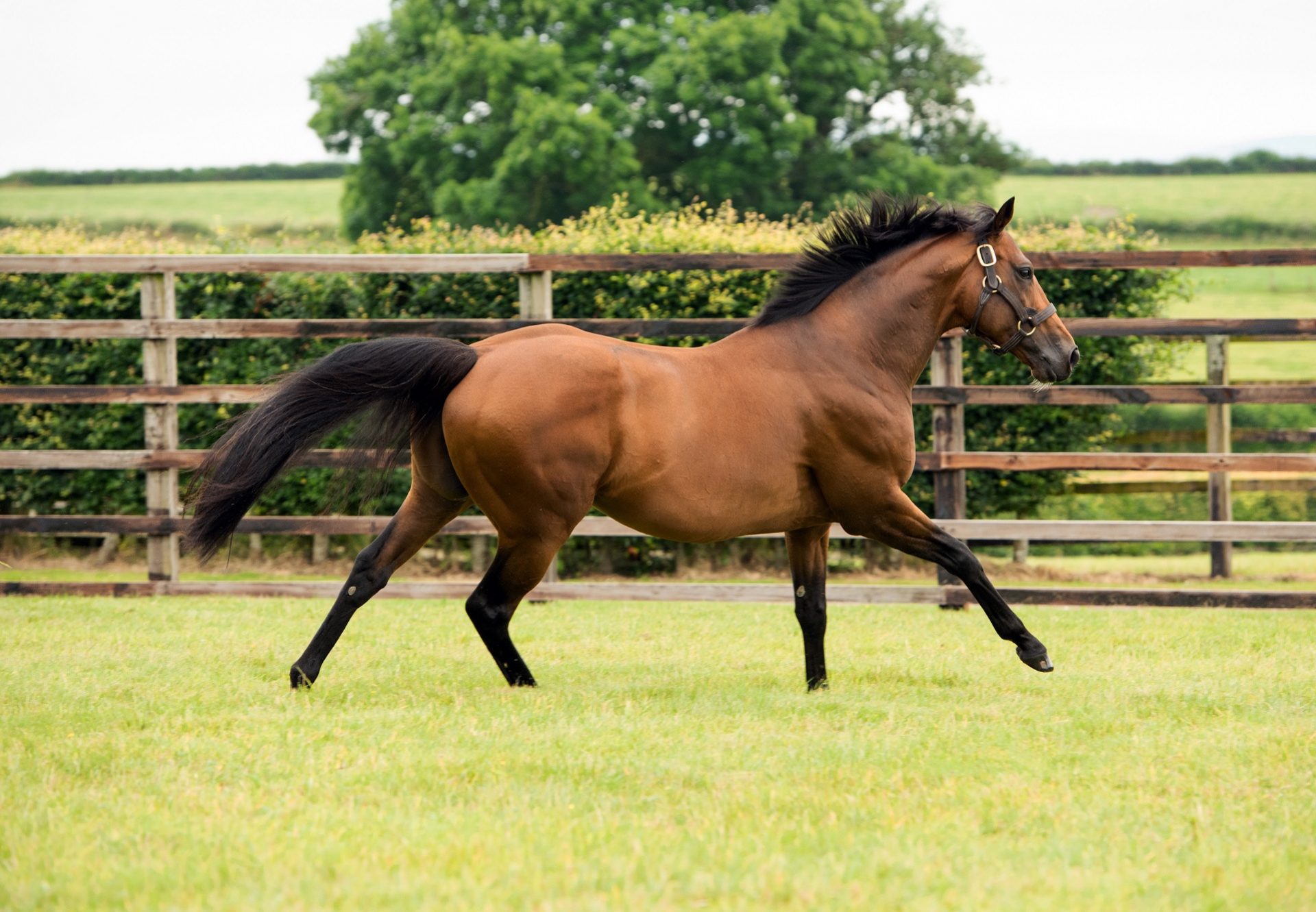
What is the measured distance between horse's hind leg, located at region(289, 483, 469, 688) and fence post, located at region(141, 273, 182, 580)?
3.55 meters

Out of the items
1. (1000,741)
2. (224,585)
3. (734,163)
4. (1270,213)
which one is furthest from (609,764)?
(1270,213)

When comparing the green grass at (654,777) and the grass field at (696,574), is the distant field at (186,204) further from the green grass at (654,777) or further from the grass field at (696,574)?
the green grass at (654,777)

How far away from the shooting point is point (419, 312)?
9.36 metres

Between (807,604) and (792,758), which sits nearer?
(792,758)

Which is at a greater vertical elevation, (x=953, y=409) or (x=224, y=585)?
(x=953, y=409)

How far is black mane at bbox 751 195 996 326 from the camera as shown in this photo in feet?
19.0

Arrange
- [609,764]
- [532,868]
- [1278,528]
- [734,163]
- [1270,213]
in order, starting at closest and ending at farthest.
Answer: [532,868]
[609,764]
[1278,528]
[734,163]
[1270,213]

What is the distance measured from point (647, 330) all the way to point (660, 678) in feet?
9.31

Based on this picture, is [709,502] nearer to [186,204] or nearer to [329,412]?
[329,412]

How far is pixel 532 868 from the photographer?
3049mm

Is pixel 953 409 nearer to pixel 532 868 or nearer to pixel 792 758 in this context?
pixel 792 758

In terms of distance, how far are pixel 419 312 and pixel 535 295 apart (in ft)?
4.52

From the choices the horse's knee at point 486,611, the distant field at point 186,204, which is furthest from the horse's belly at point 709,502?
the distant field at point 186,204

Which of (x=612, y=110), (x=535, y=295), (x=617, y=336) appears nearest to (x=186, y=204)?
(x=612, y=110)
